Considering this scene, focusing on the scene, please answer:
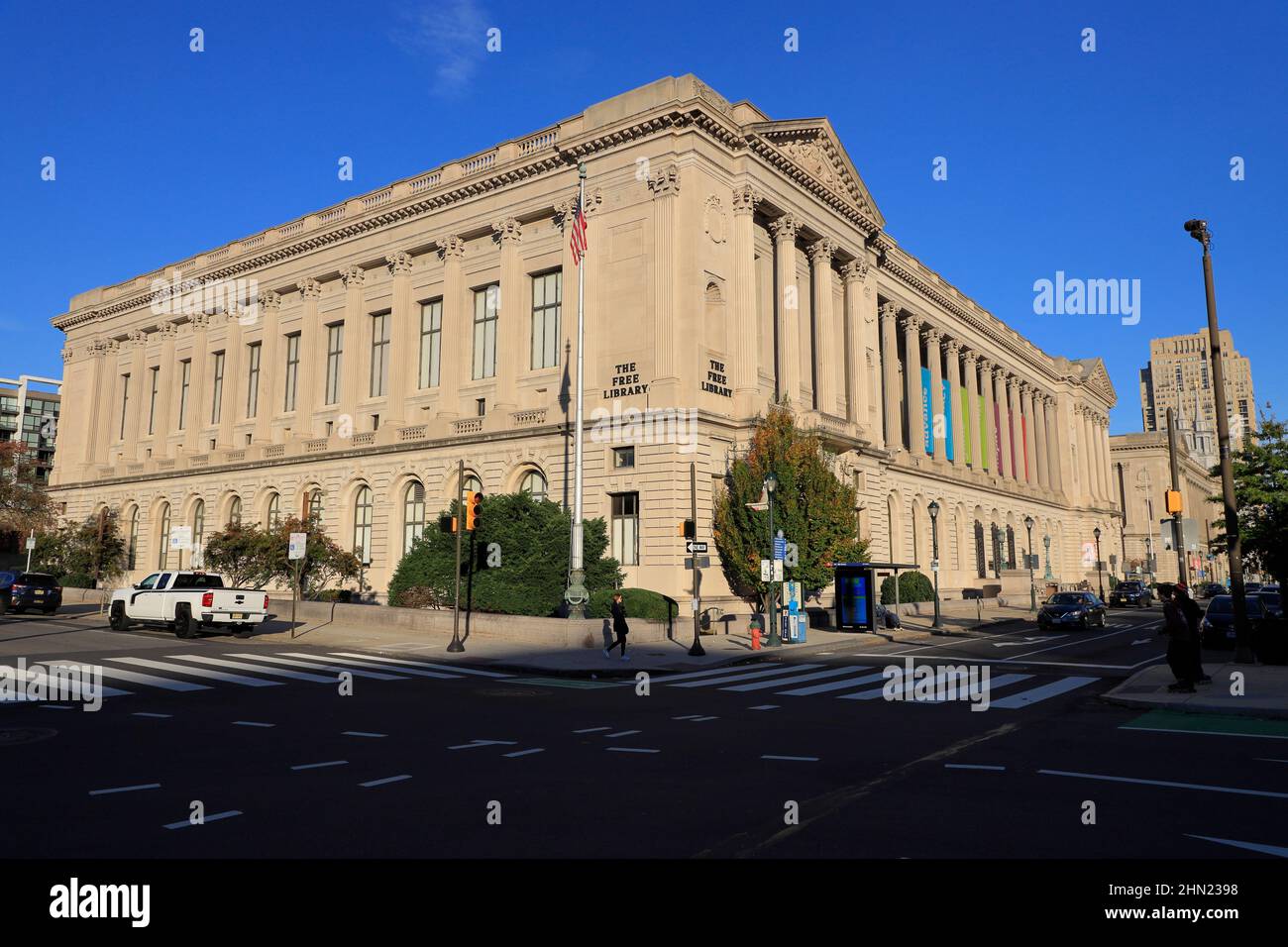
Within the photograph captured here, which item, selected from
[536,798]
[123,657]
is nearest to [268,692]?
[123,657]

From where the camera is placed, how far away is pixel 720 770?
9.42 meters

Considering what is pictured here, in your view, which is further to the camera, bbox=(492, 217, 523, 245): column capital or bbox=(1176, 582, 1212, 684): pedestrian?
bbox=(492, 217, 523, 245): column capital

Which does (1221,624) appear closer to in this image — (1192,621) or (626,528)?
(1192,621)

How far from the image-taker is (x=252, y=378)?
59.7 m

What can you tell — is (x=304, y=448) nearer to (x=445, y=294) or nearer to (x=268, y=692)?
(x=445, y=294)

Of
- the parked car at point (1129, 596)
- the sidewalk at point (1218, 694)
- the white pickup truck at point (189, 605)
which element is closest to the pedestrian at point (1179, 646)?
the sidewalk at point (1218, 694)

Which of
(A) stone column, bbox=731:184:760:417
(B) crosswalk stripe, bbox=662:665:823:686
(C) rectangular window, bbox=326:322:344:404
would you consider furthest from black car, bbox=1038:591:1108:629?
(C) rectangular window, bbox=326:322:344:404

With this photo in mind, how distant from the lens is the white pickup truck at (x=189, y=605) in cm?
2750

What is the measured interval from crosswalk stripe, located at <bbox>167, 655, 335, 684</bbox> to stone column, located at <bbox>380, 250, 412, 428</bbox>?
92.3 ft

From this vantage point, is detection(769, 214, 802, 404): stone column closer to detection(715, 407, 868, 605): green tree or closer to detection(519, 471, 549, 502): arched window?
detection(715, 407, 868, 605): green tree

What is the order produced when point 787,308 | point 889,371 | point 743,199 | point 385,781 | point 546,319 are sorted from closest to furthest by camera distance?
point 385,781
point 743,199
point 787,308
point 546,319
point 889,371

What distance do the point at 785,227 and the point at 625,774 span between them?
4011 cm

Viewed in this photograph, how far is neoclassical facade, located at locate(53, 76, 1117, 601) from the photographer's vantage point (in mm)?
39125

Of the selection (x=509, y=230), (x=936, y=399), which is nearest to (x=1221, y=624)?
(x=509, y=230)
